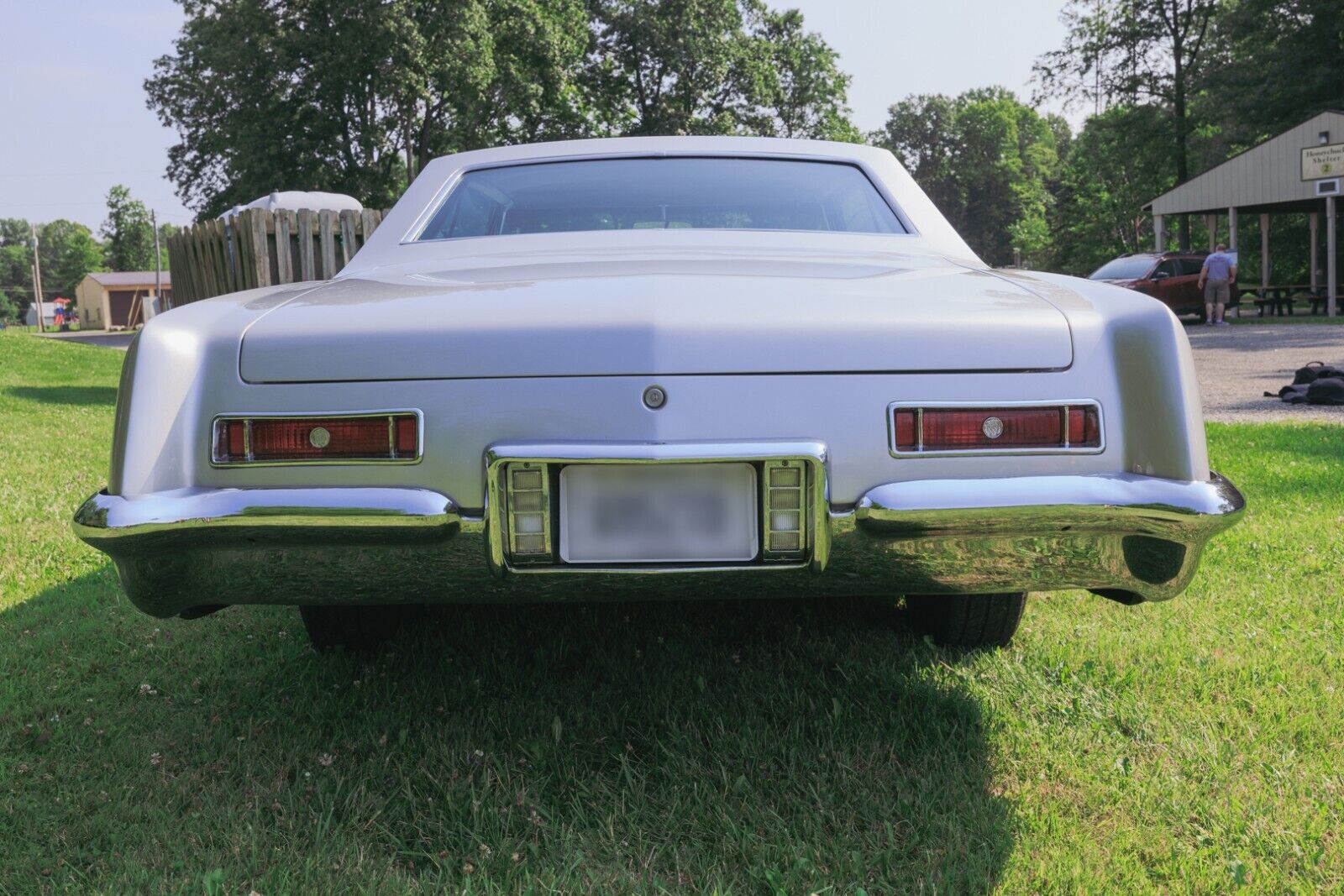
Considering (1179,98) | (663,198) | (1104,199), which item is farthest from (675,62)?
(663,198)

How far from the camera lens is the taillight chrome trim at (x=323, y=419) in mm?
1912

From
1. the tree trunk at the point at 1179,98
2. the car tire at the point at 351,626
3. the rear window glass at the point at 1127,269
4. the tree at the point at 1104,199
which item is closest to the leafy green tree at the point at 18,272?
the tree at the point at 1104,199

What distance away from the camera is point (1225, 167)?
89.0 feet

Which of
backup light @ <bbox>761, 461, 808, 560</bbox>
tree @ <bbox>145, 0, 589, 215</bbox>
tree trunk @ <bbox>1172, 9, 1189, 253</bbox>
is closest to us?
backup light @ <bbox>761, 461, 808, 560</bbox>

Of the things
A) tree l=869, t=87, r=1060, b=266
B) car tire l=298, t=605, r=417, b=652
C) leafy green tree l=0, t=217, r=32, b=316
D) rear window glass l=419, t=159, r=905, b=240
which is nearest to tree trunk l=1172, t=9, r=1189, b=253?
rear window glass l=419, t=159, r=905, b=240

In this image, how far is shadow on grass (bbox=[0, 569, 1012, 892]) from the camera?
200 cm

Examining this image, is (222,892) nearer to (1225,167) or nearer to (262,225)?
(262,225)

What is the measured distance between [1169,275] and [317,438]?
956 inches

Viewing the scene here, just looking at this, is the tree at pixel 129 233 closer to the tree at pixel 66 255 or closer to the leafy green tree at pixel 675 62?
the tree at pixel 66 255

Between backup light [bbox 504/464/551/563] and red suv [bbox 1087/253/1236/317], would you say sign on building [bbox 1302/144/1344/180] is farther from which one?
backup light [bbox 504/464/551/563]

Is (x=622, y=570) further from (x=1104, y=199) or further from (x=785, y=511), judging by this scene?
(x=1104, y=199)

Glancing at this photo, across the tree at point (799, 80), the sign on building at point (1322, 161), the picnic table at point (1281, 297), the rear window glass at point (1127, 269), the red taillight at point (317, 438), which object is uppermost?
the tree at point (799, 80)

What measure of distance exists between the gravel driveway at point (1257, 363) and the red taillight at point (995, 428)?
6876mm

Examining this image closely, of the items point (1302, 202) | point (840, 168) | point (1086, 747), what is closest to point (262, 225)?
point (840, 168)
